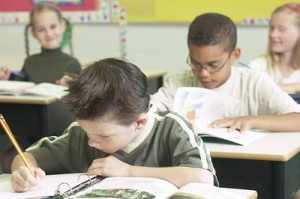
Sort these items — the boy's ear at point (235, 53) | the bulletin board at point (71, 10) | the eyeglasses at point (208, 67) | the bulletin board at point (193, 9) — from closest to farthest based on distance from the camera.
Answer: the eyeglasses at point (208, 67) < the boy's ear at point (235, 53) < the bulletin board at point (193, 9) < the bulletin board at point (71, 10)

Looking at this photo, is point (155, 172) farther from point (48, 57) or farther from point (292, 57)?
point (48, 57)

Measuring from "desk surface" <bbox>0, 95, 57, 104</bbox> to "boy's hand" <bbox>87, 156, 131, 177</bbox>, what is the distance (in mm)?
1853

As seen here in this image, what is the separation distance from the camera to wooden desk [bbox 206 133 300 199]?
2.17m

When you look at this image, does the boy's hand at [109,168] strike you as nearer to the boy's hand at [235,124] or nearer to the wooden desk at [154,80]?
the boy's hand at [235,124]

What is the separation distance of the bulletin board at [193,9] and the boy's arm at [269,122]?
254 centimetres

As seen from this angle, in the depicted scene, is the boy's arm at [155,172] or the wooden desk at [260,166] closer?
the boy's arm at [155,172]

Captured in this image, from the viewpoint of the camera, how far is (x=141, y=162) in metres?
1.82

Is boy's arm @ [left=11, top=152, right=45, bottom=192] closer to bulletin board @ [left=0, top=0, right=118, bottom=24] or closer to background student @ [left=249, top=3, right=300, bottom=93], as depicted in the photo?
background student @ [left=249, top=3, right=300, bottom=93]

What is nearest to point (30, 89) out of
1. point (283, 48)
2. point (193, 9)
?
point (283, 48)

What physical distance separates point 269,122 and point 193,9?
282 centimetres

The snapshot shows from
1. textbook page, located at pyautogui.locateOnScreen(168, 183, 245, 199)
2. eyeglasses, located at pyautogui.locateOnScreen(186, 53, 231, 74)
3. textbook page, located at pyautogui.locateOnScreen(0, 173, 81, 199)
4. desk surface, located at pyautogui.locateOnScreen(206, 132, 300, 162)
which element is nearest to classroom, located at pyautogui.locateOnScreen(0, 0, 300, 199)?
eyeglasses, located at pyautogui.locateOnScreen(186, 53, 231, 74)

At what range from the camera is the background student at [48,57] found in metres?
4.20

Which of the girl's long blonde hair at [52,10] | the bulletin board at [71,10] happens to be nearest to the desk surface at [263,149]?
the girl's long blonde hair at [52,10]

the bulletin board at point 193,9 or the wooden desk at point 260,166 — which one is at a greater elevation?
the bulletin board at point 193,9
